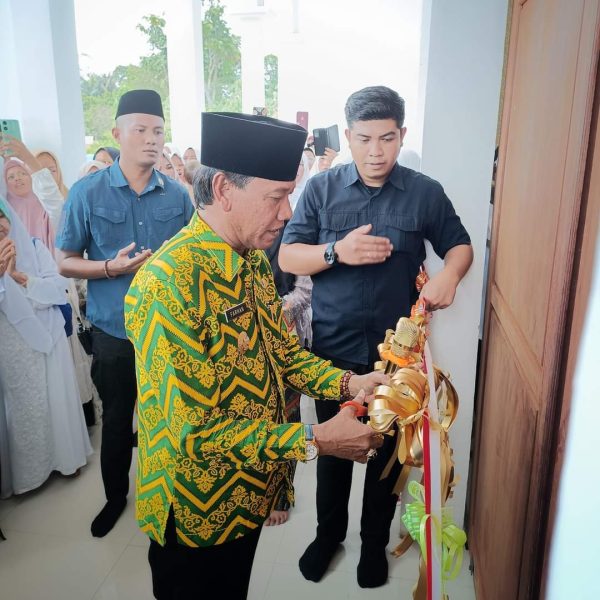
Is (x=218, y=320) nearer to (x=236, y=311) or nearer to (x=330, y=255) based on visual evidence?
(x=236, y=311)

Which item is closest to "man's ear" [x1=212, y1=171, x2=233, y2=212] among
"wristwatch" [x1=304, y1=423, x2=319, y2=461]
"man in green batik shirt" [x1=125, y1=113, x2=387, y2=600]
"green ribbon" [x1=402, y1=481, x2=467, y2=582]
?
"man in green batik shirt" [x1=125, y1=113, x2=387, y2=600]

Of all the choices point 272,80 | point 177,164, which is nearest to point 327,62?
point 272,80

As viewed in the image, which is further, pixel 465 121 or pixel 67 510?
pixel 67 510

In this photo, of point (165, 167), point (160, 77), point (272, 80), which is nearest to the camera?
point (165, 167)

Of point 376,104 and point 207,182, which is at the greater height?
point 376,104

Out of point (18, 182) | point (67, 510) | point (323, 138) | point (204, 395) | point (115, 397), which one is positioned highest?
point (323, 138)

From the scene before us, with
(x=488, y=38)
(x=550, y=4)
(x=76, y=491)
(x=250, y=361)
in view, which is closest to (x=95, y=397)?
(x=76, y=491)

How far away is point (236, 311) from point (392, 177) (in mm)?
955

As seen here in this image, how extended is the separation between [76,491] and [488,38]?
274 centimetres

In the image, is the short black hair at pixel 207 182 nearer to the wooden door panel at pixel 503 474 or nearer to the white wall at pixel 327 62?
the wooden door panel at pixel 503 474

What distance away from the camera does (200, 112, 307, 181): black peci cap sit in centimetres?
111

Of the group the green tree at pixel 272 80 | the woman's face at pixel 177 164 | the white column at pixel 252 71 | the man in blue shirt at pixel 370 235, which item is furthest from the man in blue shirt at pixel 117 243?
the green tree at pixel 272 80

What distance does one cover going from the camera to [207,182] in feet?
3.79

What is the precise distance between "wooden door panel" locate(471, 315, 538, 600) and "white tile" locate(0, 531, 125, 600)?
1.49 meters
